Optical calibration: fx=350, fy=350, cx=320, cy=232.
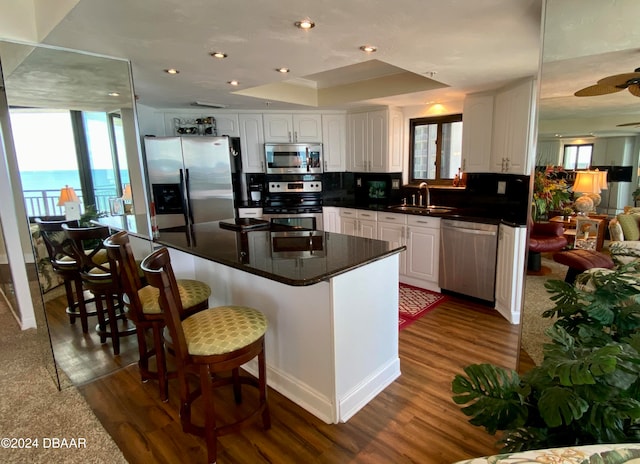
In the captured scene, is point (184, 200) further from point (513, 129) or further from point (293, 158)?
point (513, 129)

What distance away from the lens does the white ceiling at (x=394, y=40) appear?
166 cm

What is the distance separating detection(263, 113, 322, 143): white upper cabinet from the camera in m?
4.99

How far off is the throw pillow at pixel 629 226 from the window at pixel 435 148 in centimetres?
278

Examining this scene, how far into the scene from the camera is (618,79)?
5.32 ft

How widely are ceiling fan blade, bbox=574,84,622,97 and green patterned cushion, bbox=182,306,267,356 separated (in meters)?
1.99

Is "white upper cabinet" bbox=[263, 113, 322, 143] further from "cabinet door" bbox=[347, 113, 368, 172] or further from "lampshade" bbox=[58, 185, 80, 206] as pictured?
"lampshade" bbox=[58, 185, 80, 206]

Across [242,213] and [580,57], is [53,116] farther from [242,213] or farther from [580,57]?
[580,57]

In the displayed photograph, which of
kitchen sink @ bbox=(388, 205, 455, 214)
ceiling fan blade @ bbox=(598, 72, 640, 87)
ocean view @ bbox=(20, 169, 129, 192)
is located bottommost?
kitchen sink @ bbox=(388, 205, 455, 214)

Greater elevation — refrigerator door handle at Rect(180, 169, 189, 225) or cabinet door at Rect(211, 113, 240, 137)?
cabinet door at Rect(211, 113, 240, 137)

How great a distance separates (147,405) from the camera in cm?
222

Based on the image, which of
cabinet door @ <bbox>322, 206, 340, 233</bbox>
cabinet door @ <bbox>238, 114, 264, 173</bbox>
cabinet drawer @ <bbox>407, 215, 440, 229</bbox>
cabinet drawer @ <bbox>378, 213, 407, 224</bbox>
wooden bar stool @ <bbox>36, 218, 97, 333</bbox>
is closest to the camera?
wooden bar stool @ <bbox>36, 218, 97, 333</bbox>

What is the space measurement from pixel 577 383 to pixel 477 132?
3.41m

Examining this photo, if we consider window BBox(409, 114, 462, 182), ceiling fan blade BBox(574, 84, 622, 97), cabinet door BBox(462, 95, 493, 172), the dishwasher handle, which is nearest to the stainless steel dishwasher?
the dishwasher handle

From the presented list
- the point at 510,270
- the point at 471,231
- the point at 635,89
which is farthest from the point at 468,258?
the point at 635,89
